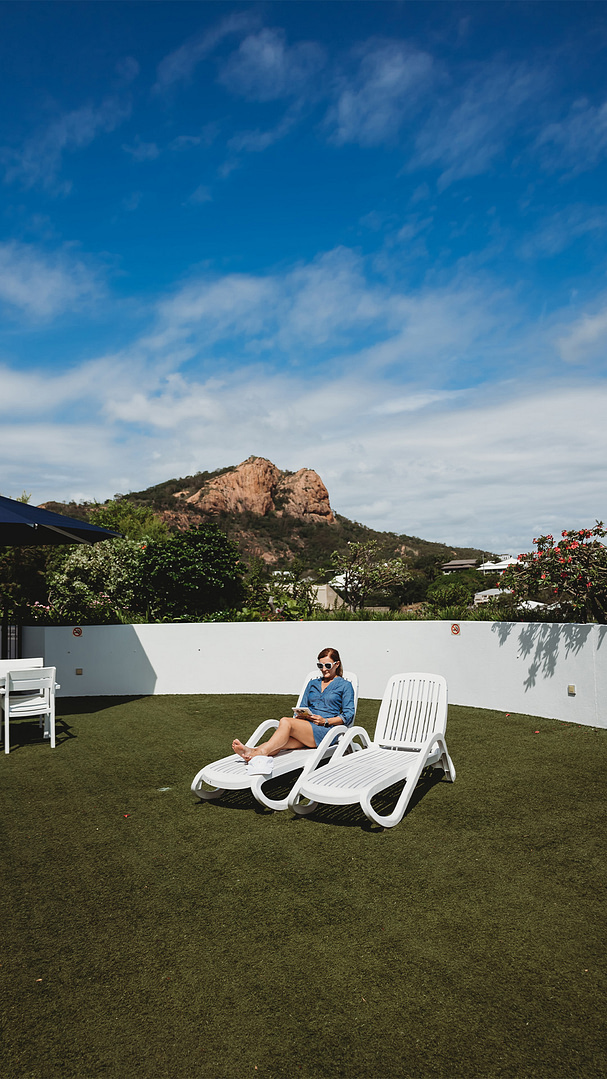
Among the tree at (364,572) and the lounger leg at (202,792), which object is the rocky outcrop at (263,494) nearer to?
the tree at (364,572)

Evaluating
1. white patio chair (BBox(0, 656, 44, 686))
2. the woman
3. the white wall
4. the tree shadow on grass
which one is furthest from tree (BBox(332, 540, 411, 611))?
the woman

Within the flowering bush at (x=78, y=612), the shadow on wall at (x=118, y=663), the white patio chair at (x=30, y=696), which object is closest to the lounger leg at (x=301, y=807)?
the white patio chair at (x=30, y=696)

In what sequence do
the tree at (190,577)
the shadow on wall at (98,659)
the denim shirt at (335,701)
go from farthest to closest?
the tree at (190,577) → the shadow on wall at (98,659) → the denim shirt at (335,701)

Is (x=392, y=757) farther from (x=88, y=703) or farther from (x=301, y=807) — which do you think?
(x=88, y=703)

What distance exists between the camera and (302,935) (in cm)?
299

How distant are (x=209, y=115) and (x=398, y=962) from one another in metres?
12.4

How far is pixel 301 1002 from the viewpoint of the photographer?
2.49m

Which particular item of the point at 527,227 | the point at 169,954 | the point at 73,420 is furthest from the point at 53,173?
the point at 169,954

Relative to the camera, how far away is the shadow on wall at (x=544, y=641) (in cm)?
770

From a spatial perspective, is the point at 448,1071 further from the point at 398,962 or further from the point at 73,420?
the point at 73,420

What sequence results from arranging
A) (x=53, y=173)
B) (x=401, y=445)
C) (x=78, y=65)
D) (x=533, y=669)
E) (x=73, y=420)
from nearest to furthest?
(x=533, y=669) → (x=78, y=65) → (x=53, y=173) → (x=73, y=420) → (x=401, y=445)

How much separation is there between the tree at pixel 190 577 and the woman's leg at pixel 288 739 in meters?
7.10

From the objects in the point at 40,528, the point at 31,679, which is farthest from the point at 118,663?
the point at 31,679

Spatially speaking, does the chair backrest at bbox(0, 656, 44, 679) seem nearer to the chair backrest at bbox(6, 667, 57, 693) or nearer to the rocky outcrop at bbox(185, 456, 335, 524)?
the chair backrest at bbox(6, 667, 57, 693)
